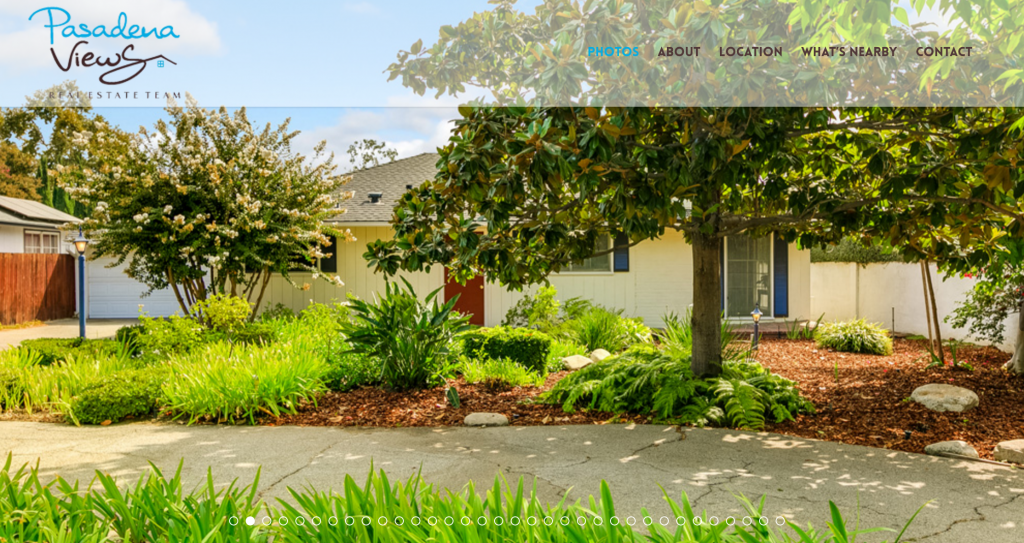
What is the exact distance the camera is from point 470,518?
2.83 m

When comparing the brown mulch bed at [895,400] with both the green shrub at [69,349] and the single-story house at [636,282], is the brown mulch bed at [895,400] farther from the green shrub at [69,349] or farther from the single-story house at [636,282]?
the green shrub at [69,349]

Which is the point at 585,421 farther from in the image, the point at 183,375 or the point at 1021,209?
the point at 1021,209

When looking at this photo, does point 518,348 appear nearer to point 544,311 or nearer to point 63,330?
point 544,311

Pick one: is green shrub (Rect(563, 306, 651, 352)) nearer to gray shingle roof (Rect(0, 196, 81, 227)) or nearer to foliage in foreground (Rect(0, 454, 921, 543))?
foliage in foreground (Rect(0, 454, 921, 543))

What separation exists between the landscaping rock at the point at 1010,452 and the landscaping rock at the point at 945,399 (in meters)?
1.47

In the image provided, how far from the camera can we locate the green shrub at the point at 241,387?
6312 mm

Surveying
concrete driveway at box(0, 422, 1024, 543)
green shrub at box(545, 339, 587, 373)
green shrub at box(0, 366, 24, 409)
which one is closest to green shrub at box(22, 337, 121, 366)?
green shrub at box(0, 366, 24, 409)

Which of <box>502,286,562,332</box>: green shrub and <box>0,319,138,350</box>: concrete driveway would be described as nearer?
<box>502,286,562,332</box>: green shrub

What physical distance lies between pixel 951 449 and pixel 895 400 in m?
2.04

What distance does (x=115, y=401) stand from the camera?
253 inches

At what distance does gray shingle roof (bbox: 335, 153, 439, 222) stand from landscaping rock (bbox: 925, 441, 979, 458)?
1056 cm

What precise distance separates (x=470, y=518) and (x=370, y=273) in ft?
40.8

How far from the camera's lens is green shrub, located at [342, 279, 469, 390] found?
24.1 ft

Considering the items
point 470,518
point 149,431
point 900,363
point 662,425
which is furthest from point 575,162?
point 900,363
